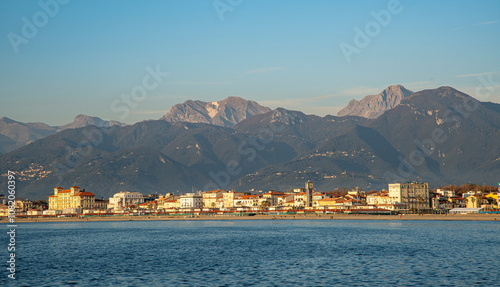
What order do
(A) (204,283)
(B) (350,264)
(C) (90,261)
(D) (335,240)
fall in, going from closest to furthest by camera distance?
(A) (204,283) → (B) (350,264) → (C) (90,261) → (D) (335,240)

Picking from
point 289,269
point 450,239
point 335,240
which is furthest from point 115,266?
point 450,239

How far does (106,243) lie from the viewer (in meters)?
90.8

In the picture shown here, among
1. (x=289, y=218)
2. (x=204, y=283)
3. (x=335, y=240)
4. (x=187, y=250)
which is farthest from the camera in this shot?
(x=289, y=218)

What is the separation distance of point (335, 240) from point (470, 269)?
36.1 metres

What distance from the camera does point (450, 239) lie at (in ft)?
290

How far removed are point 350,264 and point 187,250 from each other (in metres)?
25.6

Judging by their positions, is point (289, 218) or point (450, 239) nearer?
point (450, 239)

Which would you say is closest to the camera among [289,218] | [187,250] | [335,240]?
[187,250]

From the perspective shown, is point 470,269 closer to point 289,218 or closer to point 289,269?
point 289,269

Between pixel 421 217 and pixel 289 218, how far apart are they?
137ft

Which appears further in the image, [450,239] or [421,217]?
[421,217]

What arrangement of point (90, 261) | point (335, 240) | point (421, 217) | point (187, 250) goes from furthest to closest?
point (421, 217), point (335, 240), point (187, 250), point (90, 261)

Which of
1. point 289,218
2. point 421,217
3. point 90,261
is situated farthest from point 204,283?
point 289,218

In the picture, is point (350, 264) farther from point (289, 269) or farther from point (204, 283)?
point (204, 283)
